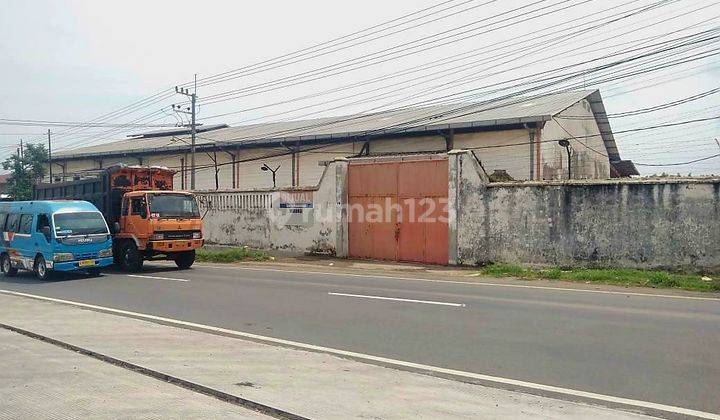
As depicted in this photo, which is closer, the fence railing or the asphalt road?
the asphalt road

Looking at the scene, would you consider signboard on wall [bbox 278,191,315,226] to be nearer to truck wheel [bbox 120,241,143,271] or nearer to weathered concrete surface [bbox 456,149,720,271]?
weathered concrete surface [bbox 456,149,720,271]

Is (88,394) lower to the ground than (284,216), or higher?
lower

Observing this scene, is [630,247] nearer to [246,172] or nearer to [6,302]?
[6,302]

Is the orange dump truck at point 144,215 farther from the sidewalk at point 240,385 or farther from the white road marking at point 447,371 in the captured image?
the sidewalk at point 240,385

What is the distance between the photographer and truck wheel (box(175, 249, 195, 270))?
2040 cm

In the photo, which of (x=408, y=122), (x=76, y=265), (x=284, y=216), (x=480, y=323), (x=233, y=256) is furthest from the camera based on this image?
(x=408, y=122)

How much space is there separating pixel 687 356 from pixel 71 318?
9.20m

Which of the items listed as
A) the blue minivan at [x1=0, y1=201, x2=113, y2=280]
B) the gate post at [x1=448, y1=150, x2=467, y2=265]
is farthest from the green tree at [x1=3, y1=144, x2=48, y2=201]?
the gate post at [x1=448, y1=150, x2=467, y2=265]

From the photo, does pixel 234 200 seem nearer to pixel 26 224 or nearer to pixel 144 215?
pixel 144 215

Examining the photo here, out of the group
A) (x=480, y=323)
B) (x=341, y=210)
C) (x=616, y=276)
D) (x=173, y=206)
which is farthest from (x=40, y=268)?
(x=616, y=276)

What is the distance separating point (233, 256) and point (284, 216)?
101 inches

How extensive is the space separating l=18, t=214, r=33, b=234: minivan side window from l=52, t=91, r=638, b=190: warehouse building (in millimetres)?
4511

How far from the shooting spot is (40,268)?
17.5m

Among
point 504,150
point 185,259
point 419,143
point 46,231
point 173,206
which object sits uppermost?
point 419,143
